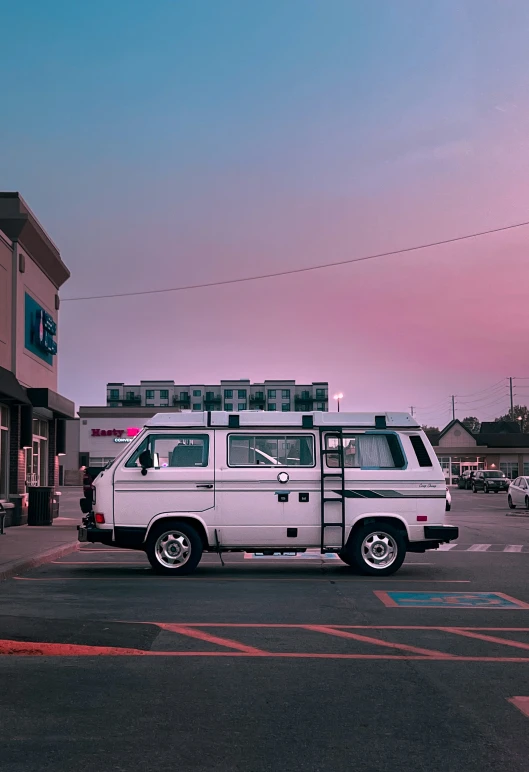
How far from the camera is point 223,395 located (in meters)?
154

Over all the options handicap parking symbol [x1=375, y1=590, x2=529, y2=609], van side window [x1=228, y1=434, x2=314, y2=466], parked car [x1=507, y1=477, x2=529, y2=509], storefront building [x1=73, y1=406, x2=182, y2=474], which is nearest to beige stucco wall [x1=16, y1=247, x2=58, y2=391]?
van side window [x1=228, y1=434, x2=314, y2=466]

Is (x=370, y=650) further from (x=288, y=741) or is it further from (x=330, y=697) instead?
(x=288, y=741)

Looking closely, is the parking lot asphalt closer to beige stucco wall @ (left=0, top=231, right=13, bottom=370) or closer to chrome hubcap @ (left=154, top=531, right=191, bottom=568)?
chrome hubcap @ (left=154, top=531, right=191, bottom=568)

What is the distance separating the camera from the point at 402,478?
48.9 feet

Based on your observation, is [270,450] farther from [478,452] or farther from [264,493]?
[478,452]

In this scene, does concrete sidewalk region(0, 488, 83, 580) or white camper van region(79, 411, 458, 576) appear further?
concrete sidewalk region(0, 488, 83, 580)

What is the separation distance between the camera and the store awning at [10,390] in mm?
23434

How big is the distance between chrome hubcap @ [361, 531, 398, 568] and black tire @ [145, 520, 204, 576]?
2.66m

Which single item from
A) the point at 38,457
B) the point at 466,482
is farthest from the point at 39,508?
the point at 466,482

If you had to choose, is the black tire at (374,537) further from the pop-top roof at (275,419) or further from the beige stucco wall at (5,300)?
the beige stucco wall at (5,300)

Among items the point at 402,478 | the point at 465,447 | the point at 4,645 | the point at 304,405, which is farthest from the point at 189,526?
the point at 304,405

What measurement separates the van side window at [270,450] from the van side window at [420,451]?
1687 millimetres

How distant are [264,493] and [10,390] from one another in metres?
11.5

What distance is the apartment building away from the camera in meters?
152
